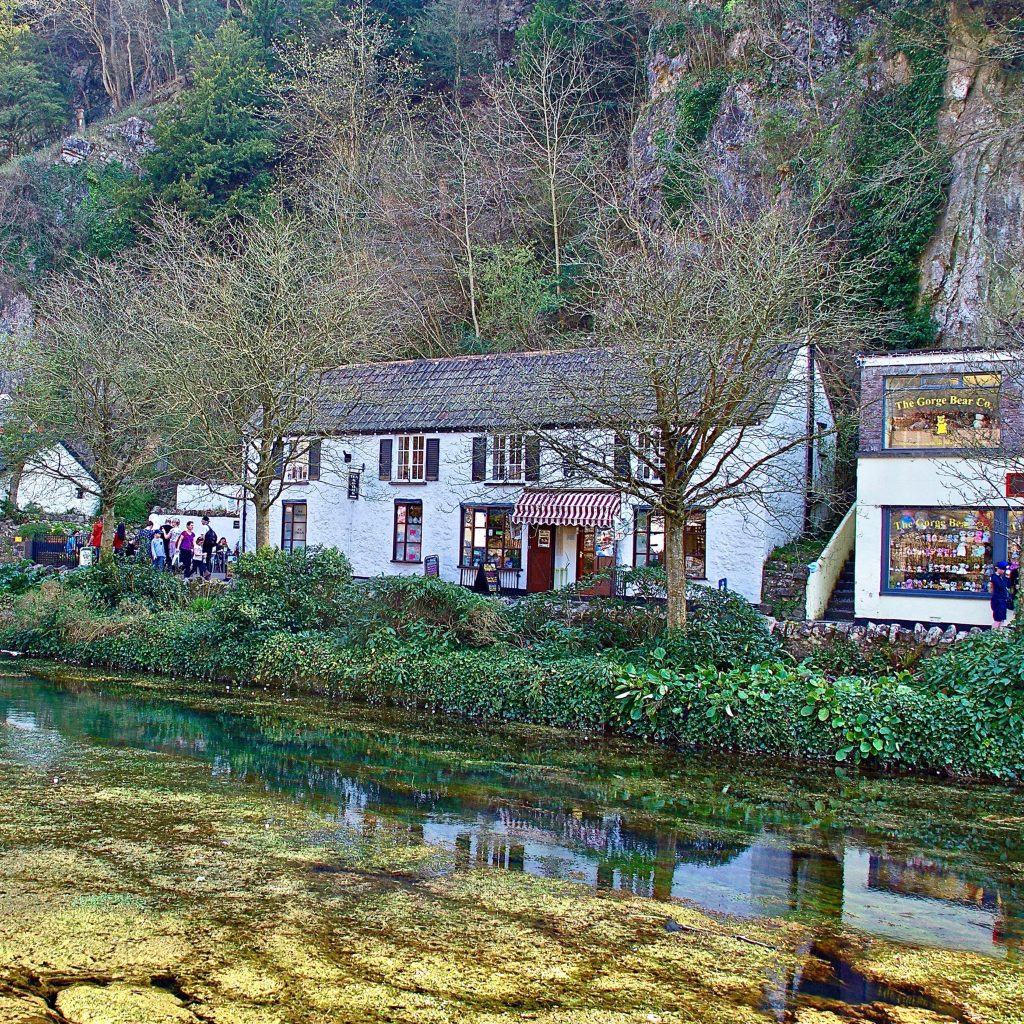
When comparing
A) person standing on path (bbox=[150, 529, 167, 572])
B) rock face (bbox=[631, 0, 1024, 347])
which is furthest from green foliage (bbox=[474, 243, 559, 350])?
person standing on path (bbox=[150, 529, 167, 572])

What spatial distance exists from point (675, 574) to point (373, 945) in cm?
946

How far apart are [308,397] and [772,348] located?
10760 mm

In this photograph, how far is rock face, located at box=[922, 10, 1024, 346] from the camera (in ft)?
77.4

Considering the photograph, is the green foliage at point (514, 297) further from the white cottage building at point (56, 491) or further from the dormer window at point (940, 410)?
the white cottage building at point (56, 491)

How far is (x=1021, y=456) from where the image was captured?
16.5 m

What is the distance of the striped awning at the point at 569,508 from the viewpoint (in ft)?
78.3

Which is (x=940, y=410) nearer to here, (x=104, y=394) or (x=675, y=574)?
(x=675, y=574)

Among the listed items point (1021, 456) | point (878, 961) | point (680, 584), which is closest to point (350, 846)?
point (878, 961)

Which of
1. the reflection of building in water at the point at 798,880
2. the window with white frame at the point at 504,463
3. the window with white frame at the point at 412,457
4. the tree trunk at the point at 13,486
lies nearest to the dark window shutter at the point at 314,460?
the window with white frame at the point at 412,457

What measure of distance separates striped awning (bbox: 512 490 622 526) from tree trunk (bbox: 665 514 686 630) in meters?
7.99

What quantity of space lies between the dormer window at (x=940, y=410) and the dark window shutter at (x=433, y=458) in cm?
1188

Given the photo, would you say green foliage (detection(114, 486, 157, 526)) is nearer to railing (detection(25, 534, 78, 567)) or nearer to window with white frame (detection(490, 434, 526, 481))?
railing (detection(25, 534, 78, 567))

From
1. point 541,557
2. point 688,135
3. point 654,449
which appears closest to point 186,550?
point 541,557

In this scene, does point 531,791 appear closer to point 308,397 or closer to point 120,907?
point 120,907
